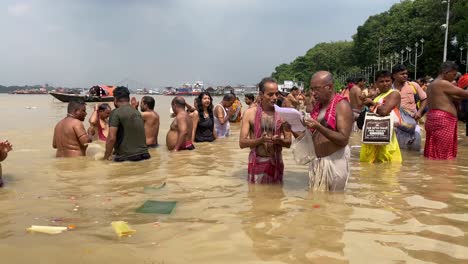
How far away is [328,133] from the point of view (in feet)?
14.6

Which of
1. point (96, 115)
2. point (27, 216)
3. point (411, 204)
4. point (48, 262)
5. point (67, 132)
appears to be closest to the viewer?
point (48, 262)

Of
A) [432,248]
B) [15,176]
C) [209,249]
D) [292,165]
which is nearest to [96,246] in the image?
[209,249]

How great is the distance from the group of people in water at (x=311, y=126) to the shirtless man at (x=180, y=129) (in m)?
0.02

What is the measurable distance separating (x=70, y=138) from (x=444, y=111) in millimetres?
6220

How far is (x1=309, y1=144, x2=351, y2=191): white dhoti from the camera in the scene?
15.5ft

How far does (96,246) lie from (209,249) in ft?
2.83

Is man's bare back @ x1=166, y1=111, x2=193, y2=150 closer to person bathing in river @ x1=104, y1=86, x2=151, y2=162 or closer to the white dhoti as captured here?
person bathing in river @ x1=104, y1=86, x2=151, y2=162

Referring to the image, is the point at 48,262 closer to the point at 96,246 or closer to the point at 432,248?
the point at 96,246

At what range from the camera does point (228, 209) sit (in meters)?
4.47

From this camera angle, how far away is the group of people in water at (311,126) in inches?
184

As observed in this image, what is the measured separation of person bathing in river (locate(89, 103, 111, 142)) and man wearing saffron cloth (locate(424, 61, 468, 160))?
621 cm

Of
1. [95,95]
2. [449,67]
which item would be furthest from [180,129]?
[95,95]

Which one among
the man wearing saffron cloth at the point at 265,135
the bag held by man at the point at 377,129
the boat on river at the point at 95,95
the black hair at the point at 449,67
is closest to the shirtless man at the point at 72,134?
the man wearing saffron cloth at the point at 265,135

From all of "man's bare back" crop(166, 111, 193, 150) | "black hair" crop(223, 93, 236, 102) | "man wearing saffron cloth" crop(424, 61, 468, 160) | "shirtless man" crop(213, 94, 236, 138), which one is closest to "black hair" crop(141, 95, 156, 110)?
"man's bare back" crop(166, 111, 193, 150)
